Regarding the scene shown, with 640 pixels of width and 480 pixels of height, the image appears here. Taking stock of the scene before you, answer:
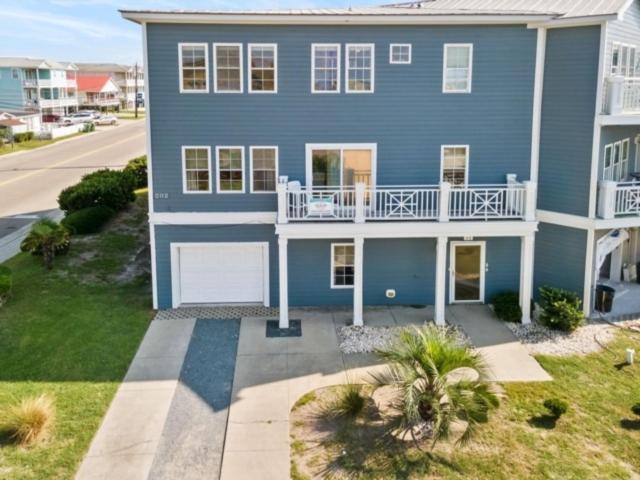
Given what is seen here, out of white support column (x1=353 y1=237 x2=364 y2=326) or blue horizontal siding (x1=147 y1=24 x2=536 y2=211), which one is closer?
white support column (x1=353 y1=237 x2=364 y2=326)

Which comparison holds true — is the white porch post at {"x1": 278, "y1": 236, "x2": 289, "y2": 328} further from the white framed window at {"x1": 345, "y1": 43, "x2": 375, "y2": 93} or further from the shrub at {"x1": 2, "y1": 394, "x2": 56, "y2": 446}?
the shrub at {"x1": 2, "y1": 394, "x2": 56, "y2": 446}

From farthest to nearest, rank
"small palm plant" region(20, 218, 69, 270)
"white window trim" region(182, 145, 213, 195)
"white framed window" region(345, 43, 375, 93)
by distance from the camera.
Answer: "small palm plant" region(20, 218, 69, 270) < "white window trim" region(182, 145, 213, 195) < "white framed window" region(345, 43, 375, 93)

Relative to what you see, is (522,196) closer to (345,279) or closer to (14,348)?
(345,279)

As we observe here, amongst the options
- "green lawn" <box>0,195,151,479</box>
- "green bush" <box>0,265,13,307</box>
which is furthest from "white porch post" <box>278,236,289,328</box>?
"green bush" <box>0,265,13,307</box>

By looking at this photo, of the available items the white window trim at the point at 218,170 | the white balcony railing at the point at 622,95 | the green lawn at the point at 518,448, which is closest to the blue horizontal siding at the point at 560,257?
the white balcony railing at the point at 622,95

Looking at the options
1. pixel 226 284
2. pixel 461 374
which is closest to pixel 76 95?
pixel 226 284

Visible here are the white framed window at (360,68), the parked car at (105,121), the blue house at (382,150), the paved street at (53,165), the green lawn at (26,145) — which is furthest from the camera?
the parked car at (105,121)

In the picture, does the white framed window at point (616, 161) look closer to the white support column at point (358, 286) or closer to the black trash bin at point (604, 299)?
the black trash bin at point (604, 299)
